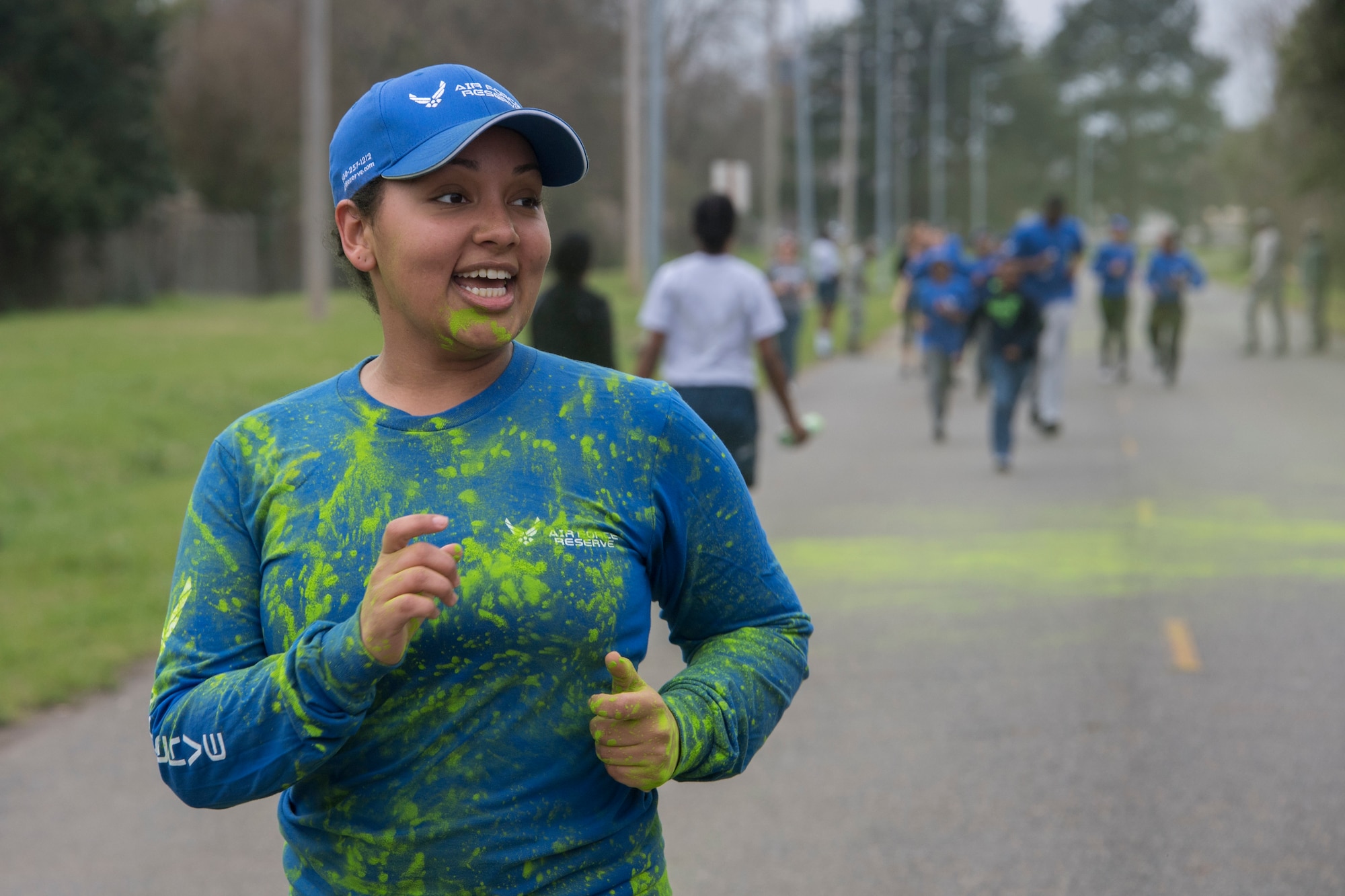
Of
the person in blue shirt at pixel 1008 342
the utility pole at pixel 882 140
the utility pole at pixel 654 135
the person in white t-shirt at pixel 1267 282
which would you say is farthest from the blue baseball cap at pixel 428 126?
the utility pole at pixel 882 140

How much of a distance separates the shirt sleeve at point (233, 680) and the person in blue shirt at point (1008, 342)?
11.3 metres

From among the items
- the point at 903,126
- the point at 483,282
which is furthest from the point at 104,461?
the point at 903,126

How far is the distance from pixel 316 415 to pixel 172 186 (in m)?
36.5

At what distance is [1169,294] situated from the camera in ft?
66.2

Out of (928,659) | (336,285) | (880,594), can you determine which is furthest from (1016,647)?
(336,285)

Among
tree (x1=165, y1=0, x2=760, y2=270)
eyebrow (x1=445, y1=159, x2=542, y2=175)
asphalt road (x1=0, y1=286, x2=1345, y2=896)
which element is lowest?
asphalt road (x1=0, y1=286, x2=1345, y2=896)

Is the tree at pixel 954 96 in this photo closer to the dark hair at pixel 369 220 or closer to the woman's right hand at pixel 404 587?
the dark hair at pixel 369 220

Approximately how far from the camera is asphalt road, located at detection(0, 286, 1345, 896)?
4.79 meters

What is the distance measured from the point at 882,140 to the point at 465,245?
149 feet

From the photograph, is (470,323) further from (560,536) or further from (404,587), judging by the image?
(404,587)

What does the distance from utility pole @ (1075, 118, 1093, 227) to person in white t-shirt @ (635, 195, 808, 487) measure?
9887 centimetres

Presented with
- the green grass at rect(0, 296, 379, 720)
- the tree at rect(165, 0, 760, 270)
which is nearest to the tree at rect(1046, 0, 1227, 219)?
the tree at rect(165, 0, 760, 270)

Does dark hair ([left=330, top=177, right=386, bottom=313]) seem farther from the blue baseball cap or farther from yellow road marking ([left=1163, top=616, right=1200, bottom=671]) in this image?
yellow road marking ([left=1163, top=616, right=1200, bottom=671])

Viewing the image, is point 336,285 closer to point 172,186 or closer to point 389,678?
point 172,186
